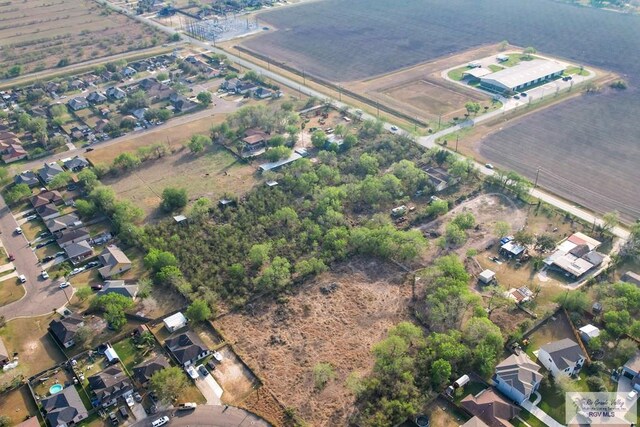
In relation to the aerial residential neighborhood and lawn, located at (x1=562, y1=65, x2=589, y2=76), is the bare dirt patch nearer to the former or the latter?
the aerial residential neighborhood

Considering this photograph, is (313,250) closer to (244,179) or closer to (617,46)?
(244,179)

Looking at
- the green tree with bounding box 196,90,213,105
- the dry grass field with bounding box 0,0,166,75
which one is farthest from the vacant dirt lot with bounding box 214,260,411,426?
the dry grass field with bounding box 0,0,166,75

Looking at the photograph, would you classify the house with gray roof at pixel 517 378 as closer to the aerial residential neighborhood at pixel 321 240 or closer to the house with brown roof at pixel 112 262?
the aerial residential neighborhood at pixel 321 240

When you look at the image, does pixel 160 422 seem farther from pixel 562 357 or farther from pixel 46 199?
pixel 46 199

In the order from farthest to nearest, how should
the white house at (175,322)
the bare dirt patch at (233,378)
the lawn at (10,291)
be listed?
the lawn at (10,291)
the white house at (175,322)
the bare dirt patch at (233,378)

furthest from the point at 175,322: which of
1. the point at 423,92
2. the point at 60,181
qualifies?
the point at 423,92

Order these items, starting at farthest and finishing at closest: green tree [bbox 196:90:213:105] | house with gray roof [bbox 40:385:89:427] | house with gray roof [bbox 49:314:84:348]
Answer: green tree [bbox 196:90:213:105], house with gray roof [bbox 49:314:84:348], house with gray roof [bbox 40:385:89:427]

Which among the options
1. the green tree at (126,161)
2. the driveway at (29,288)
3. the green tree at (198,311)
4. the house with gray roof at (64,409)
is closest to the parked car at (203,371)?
the green tree at (198,311)
